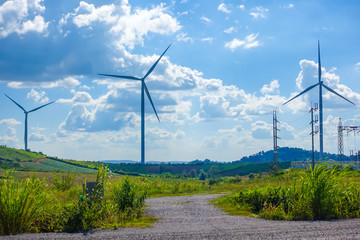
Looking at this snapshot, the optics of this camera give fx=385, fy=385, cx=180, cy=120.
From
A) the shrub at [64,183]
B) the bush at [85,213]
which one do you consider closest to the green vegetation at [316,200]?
the bush at [85,213]

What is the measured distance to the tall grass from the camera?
42.8 feet

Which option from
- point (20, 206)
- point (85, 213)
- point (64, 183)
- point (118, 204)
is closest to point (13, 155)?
point (64, 183)

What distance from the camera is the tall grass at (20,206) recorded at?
514 inches

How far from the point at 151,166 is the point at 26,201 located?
325 feet

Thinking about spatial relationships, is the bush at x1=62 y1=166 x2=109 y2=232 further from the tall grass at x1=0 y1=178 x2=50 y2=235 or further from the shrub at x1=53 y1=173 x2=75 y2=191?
the shrub at x1=53 y1=173 x2=75 y2=191

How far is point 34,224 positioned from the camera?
13.8 metres

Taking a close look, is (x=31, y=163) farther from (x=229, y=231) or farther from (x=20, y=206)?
(x=229, y=231)

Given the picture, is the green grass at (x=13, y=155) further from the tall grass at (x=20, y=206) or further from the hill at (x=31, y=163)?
the tall grass at (x=20, y=206)

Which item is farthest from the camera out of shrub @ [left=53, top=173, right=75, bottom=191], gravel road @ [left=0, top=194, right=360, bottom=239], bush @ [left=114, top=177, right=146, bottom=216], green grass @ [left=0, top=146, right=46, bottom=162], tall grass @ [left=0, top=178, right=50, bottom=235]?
green grass @ [left=0, top=146, right=46, bottom=162]

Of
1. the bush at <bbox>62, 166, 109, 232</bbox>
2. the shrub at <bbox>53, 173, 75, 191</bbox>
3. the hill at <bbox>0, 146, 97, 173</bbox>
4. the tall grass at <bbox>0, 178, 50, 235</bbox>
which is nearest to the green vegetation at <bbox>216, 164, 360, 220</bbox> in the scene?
the bush at <bbox>62, 166, 109, 232</bbox>

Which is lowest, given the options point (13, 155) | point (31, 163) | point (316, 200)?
point (31, 163)

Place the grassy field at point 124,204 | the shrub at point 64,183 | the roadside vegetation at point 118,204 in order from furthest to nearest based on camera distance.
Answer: the shrub at point 64,183 → the grassy field at point 124,204 → the roadside vegetation at point 118,204

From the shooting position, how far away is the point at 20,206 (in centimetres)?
1338

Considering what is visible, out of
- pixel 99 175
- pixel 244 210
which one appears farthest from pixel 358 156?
pixel 99 175
